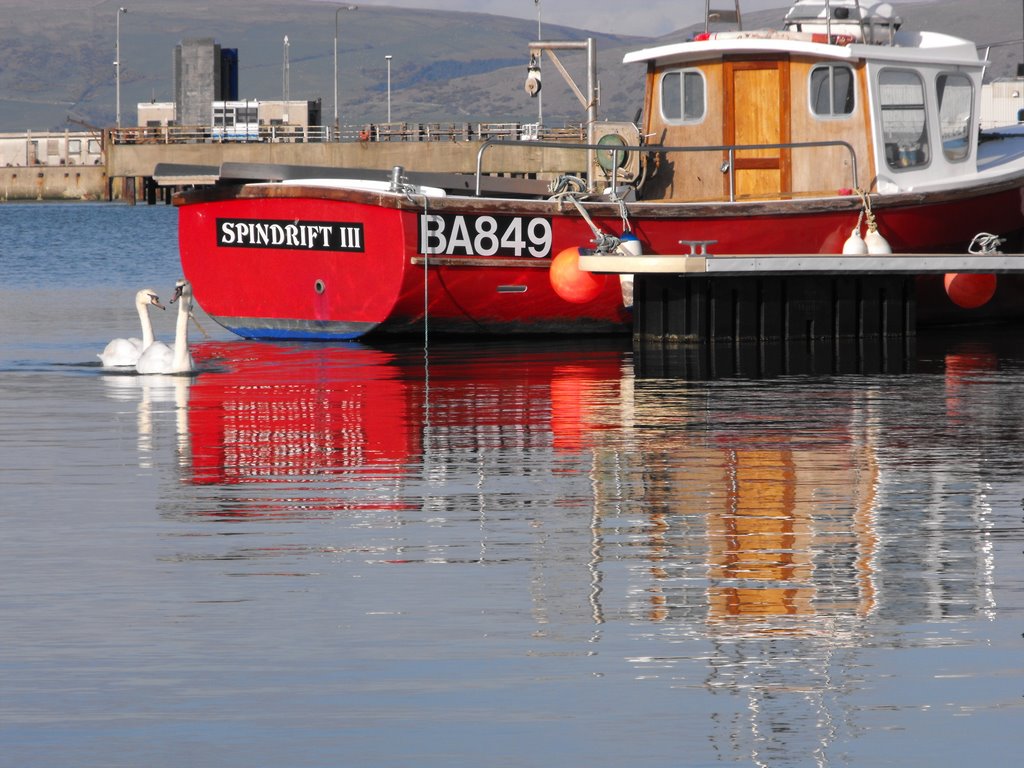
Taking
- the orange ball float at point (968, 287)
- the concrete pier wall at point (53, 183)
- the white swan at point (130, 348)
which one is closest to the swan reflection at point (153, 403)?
the white swan at point (130, 348)

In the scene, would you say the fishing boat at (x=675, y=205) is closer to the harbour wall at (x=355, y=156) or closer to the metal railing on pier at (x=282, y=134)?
the harbour wall at (x=355, y=156)

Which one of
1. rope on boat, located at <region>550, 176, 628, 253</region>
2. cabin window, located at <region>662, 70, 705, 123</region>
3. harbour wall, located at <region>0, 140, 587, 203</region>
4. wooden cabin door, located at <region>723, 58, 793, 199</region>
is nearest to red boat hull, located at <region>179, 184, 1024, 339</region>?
rope on boat, located at <region>550, 176, 628, 253</region>

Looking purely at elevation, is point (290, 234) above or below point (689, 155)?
below

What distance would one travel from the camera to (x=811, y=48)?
1934cm

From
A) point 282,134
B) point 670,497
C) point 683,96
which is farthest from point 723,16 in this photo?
point 282,134

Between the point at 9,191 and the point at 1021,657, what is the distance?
15069 cm

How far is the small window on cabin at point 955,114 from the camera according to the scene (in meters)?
20.3

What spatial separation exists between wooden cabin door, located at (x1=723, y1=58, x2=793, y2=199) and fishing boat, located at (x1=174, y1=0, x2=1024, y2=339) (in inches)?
0.8

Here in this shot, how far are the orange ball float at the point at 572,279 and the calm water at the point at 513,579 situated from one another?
408 centimetres

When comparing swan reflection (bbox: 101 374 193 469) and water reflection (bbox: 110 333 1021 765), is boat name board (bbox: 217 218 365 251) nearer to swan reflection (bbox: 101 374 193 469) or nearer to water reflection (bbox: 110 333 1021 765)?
water reflection (bbox: 110 333 1021 765)

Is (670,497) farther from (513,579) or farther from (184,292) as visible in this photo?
(184,292)

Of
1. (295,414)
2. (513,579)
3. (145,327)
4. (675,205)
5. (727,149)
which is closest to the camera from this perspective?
(513,579)

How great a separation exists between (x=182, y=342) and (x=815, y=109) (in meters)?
7.25

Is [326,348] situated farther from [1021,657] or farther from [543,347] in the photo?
[1021,657]
